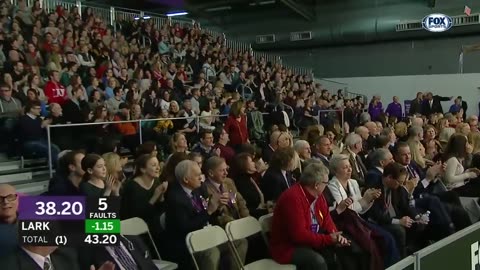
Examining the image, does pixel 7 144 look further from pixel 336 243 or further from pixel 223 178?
pixel 336 243

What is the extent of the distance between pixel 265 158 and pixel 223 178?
7.85 ft

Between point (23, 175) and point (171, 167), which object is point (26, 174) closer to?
point (23, 175)

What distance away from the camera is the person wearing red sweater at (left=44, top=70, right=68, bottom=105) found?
8.14 m

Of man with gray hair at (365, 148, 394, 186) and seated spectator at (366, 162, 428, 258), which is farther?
man with gray hair at (365, 148, 394, 186)

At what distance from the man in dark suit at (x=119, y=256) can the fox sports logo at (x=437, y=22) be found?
618 inches

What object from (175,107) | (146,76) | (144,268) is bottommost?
(144,268)

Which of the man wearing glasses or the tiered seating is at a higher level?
the man wearing glasses

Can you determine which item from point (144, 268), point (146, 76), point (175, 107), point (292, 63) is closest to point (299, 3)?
point (292, 63)

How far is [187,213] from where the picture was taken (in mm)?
3908

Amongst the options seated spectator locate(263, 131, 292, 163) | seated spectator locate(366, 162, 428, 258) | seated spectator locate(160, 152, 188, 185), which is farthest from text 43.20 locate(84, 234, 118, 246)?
seated spectator locate(263, 131, 292, 163)

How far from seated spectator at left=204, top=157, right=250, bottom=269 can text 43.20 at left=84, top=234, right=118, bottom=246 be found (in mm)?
2546

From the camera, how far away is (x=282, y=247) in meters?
3.86

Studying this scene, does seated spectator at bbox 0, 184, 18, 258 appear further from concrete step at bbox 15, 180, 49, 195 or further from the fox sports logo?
the fox sports logo

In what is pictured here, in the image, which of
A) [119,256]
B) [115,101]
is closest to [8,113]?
[115,101]
